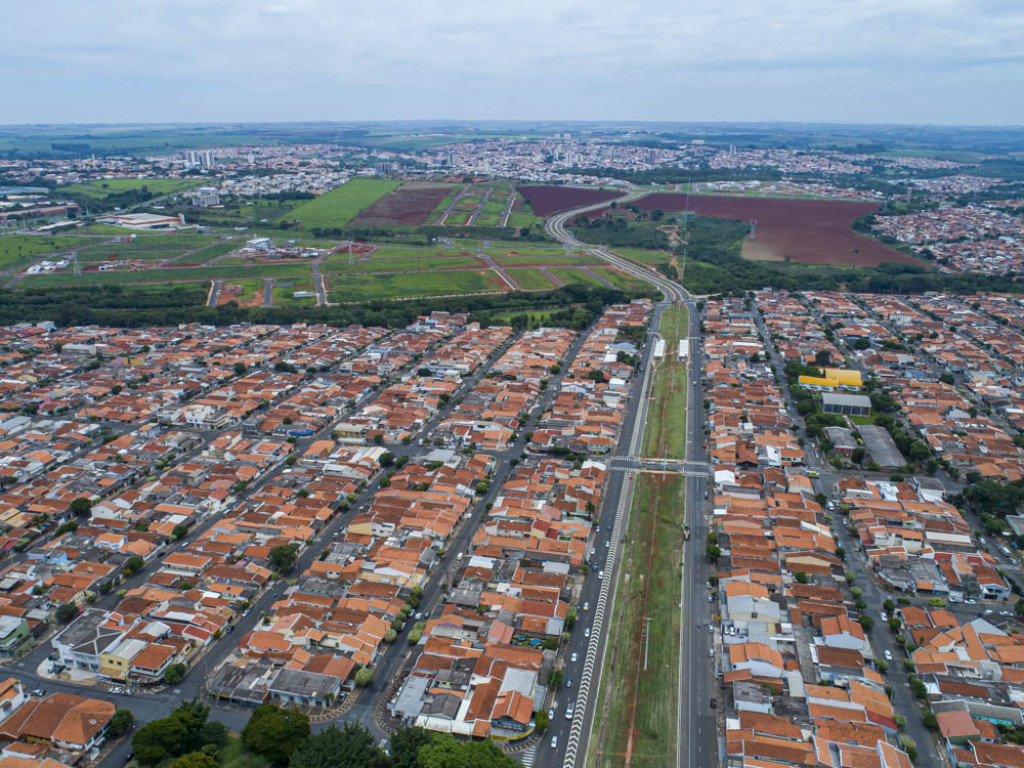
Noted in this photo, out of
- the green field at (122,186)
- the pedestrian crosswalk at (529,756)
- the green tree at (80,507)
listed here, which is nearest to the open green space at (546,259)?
the green tree at (80,507)

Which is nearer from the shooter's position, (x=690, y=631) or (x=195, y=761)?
(x=195, y=761)

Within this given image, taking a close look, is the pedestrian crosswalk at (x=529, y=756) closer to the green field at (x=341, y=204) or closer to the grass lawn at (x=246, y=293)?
the grass lawn at (x=246, y=293)

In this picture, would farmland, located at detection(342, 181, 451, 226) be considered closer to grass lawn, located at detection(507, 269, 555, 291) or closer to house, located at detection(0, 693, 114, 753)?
grass lawn, located at detection(507, 269, 555, 291)

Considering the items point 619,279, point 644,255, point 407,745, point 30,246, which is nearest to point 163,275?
point 30,246

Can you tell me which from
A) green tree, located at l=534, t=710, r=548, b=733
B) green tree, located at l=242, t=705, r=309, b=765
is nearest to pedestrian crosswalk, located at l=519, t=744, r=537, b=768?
green tree, located at l=534, t=710, r=548, b=733

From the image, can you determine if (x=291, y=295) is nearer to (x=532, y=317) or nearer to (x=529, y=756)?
(x=532, y=317)

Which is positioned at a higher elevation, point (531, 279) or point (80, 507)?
point (531, 279)
